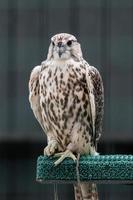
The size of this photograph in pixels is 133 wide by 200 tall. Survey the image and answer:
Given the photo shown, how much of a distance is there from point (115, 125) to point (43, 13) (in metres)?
2.31

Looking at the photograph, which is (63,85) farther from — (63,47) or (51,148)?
(51,148)

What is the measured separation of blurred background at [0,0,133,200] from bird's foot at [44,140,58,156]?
14145 millimetres

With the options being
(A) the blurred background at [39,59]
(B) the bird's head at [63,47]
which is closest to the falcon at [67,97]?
(B) the bird's head at [63,47]

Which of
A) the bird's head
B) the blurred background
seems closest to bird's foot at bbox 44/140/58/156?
the bird's head

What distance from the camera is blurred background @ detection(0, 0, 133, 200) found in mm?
21781

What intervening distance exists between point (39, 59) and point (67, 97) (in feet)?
46.5

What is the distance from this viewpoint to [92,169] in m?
6.95

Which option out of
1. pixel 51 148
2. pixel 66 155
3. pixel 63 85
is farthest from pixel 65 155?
pixel 63 85

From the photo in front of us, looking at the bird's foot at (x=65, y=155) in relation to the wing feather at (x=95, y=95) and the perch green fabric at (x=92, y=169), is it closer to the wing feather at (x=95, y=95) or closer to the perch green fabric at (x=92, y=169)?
the perch green fabric at (x=92, y=169)

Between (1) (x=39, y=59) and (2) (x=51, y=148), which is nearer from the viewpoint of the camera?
(2) (x=51, y=148)

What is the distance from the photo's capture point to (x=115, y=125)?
72.4 feet

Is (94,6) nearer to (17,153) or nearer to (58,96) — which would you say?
(17,153)

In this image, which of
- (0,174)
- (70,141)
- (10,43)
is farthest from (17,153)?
(70,141)

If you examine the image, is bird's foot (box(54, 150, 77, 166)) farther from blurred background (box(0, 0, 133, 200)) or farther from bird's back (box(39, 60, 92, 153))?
blurred background (box(0, 0, 133, 200))
